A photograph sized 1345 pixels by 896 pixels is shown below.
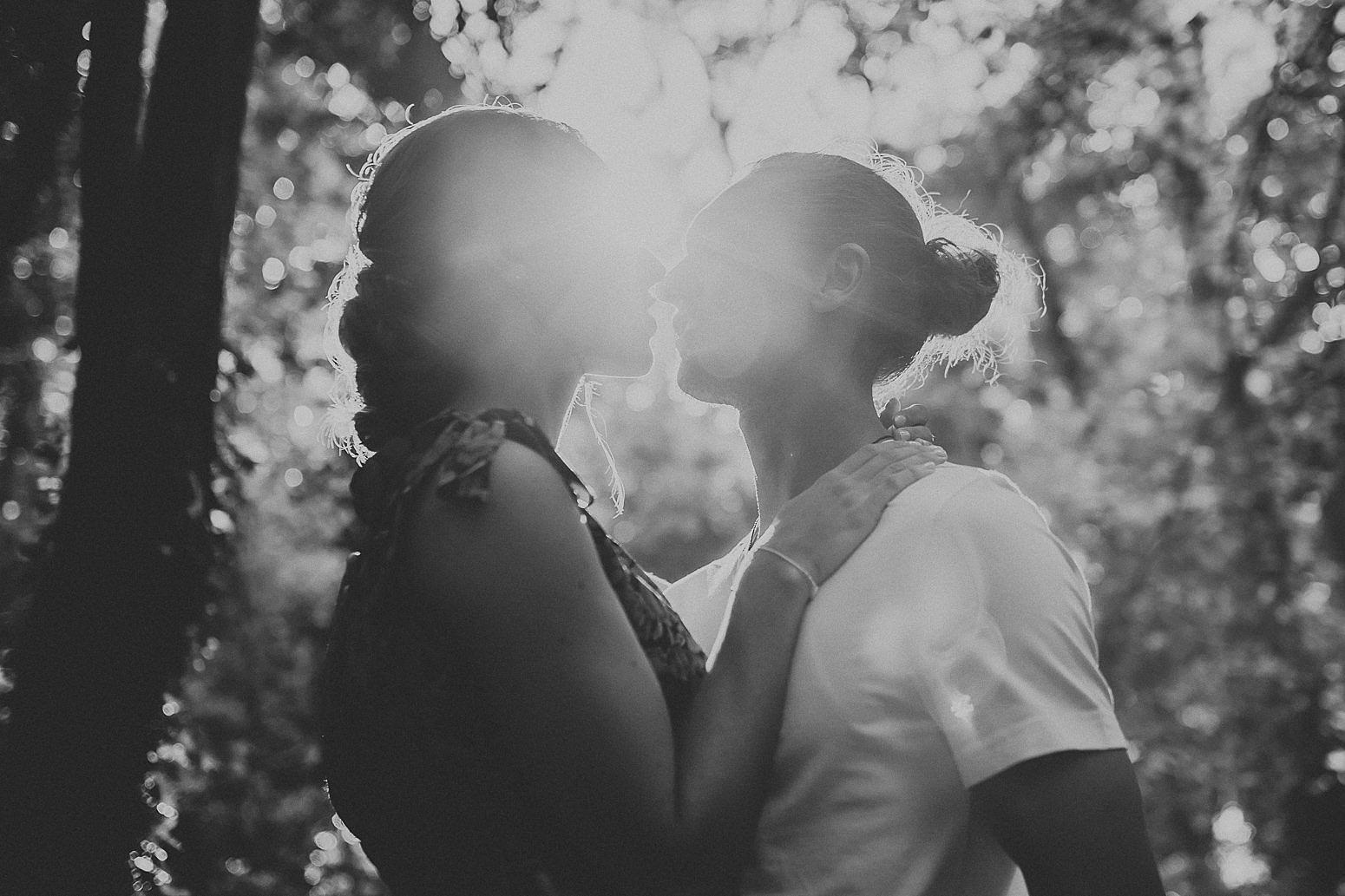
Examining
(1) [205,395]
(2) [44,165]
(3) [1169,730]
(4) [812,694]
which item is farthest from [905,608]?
(3) [1169,730]

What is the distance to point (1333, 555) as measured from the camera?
39.5 ft

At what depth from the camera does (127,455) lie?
2.54m

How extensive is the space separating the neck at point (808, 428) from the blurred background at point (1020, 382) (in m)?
0.42

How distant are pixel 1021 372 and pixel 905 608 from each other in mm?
15960

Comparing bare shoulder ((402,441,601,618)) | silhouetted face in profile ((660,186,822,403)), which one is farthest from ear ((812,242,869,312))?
bare shoulder ((402,441,601,618))

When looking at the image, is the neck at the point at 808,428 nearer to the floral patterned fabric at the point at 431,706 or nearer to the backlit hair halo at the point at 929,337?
the backlit hair halo at the point at 929,337


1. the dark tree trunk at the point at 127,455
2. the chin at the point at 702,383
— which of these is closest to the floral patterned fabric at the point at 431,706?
the dark tree trunk at the point at 127,455

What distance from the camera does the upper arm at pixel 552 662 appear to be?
1.64 m

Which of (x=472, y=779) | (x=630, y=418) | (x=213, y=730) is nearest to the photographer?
(x=472, y=779)

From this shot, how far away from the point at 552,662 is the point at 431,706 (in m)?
0.24

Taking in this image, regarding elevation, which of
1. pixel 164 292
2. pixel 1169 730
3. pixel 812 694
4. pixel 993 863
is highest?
pixel 164 292

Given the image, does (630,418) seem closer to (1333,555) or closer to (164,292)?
(1333,555)

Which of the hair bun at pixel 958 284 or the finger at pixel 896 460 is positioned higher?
the hair bun at pixel 958 284

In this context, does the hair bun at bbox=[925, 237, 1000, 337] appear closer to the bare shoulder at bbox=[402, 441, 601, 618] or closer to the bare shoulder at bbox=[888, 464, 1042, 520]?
the bare shoulder at bbox=[888, 464, 1042, 520]
